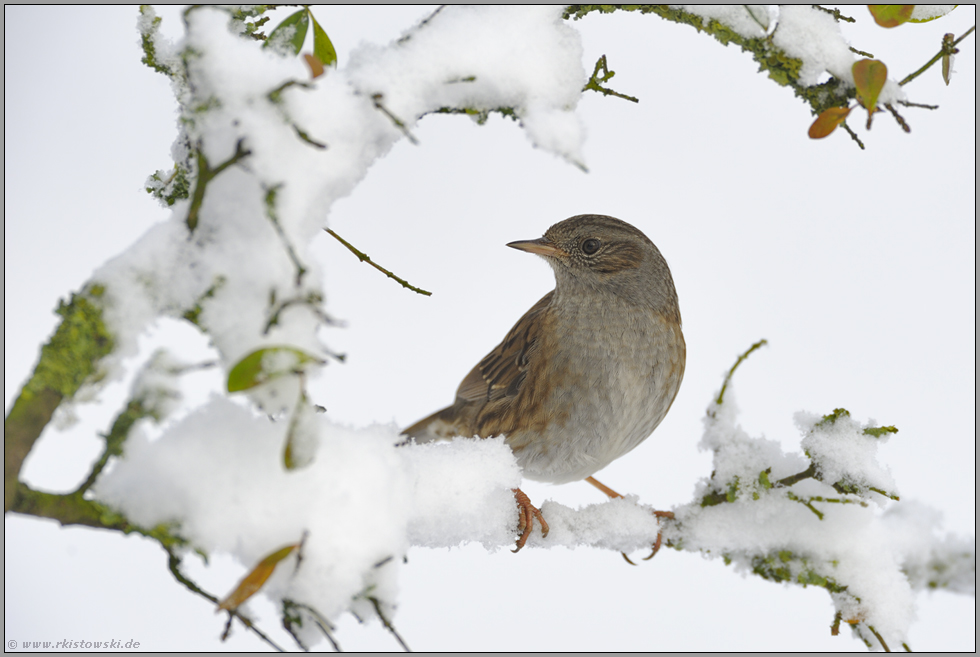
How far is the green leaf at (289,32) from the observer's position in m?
1.12

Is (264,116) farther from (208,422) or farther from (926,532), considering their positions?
(926,532)

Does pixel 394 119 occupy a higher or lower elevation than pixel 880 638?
higher

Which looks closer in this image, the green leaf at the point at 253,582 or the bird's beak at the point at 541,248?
the green leaf at the point at 253,582

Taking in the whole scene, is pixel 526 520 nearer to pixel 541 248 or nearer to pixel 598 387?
pixel 598 387

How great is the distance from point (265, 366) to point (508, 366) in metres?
1.46

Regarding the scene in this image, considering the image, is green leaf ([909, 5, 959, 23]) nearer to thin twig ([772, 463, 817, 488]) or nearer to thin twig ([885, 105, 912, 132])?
thin twig ([885, 105, 912, 132])

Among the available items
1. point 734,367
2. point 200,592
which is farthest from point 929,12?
point 200,592

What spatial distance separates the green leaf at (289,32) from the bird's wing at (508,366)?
1257 millimetres

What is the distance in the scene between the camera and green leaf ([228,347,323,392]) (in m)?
0.79

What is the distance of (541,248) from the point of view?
217 cm

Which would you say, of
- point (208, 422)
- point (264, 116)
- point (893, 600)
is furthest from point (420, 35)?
point (893, 600)

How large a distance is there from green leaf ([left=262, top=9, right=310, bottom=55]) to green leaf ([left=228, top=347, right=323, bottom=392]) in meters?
0.62

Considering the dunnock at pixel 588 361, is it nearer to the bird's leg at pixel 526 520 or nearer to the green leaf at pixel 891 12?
the bird's leg at pixel 526 520

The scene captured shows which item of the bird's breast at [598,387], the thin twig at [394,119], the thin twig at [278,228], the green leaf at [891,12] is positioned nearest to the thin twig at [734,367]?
the bird's breast at [598,387]
